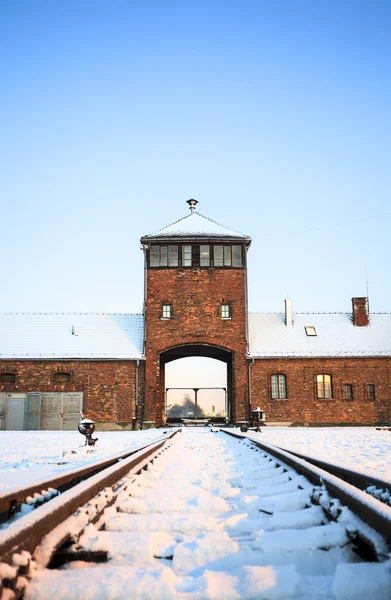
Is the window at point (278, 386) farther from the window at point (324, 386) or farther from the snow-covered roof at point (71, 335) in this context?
the snow-covered roof at point (71, 335)

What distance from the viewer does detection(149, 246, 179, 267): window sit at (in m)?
30.8

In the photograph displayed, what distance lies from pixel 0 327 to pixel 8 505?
32.0 metres

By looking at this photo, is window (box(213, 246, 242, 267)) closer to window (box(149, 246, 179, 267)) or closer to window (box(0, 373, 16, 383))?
window (box(149, 246, 179, 267))

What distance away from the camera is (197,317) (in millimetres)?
30094

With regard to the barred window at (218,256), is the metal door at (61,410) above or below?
below

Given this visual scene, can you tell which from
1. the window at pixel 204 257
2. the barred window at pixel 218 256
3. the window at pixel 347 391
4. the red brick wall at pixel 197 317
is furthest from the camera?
the barred window at pixel 218 256

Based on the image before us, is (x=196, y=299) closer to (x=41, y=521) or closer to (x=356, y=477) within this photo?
(x=356, y=477)

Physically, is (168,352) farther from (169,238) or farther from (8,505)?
(8,505)

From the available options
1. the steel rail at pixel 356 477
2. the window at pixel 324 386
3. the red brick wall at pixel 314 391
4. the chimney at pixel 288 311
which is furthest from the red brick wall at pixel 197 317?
the steel rail at pixel 356 477

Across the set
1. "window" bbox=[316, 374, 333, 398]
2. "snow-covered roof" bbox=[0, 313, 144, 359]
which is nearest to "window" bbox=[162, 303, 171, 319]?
"snow-covered roof" bbox=[0, 313, 144, 359]

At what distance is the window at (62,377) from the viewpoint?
98.1 ft

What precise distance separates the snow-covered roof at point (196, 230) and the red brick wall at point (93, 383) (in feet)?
24.7

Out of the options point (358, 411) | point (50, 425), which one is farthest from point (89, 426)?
point (358, 411)

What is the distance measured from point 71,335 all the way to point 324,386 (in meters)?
15.3
